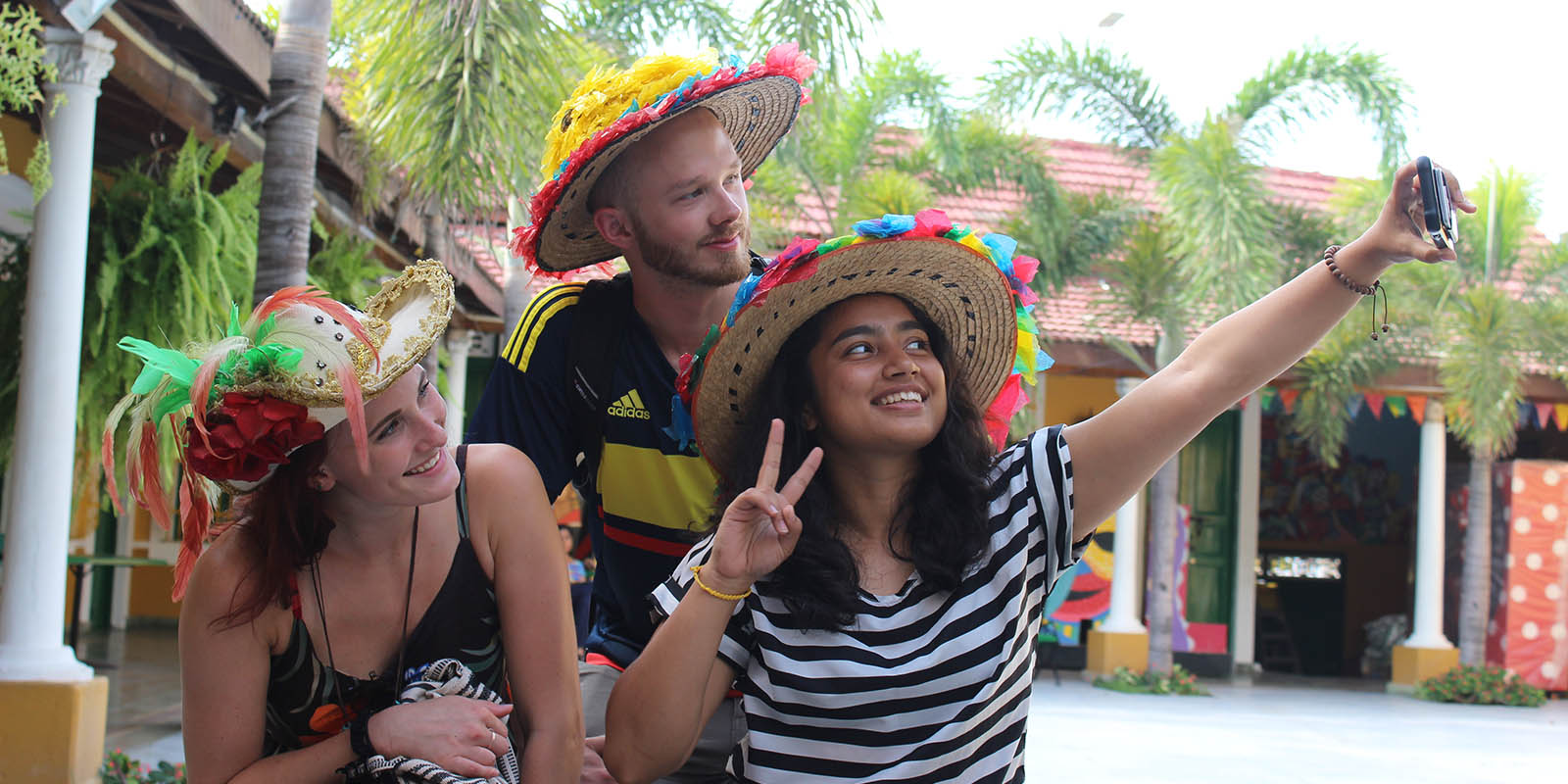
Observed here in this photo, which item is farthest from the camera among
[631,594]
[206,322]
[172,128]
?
[172,128]

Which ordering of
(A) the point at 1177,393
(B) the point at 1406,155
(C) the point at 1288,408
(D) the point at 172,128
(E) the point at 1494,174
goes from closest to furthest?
1. (A) the point at 1177,393
2. (D) the point at 172,128
3. (B) the point at 1406,155
4. (E) the point at 1494,174
5. (C) the point at 1288,408

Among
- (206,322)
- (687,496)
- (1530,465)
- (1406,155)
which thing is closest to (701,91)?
(687,496)

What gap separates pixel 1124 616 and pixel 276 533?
13264mm

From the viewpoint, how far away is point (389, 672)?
2.19 meters

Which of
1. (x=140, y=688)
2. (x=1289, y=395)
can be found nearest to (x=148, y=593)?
(x=140, y=688)

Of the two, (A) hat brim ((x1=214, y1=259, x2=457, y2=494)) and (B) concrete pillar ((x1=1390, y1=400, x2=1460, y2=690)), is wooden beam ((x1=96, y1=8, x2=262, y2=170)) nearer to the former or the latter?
(A) hat brim ((x1=214, y1=259, x2=457, y2=494))

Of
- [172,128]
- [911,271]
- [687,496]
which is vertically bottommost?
[687,496]

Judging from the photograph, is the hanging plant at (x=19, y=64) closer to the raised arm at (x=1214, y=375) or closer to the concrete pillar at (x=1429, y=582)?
the raised arm at (x=1214, y=375)

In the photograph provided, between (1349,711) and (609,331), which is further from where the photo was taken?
(1349,711)

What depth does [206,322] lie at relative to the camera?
19.3ft

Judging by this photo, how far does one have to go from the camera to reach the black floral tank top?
2146 millimetres

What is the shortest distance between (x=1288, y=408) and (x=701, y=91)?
45.8 ft

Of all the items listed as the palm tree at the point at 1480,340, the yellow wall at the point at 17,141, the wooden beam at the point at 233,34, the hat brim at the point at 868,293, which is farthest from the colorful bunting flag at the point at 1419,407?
the hat brim at the point at 868,293

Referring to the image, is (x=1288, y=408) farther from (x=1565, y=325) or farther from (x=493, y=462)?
(x=493, y=462)
